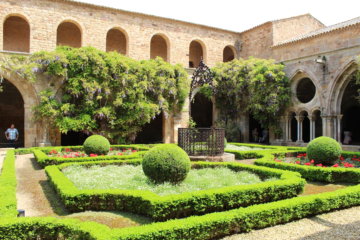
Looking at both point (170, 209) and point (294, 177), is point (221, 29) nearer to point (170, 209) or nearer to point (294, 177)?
point (294, 177)

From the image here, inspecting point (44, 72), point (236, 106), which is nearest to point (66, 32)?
point (44, 72)

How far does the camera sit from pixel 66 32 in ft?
68.2

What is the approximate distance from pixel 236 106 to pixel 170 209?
15.9 metres

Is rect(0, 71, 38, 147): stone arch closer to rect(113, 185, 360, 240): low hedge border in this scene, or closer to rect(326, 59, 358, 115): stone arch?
rect(113, 185, 360, 240): low hedge border

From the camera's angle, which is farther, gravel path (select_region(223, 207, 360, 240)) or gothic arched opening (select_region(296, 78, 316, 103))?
gothic arched opening (select_region(296, 78, 316, 103))

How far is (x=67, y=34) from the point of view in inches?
820

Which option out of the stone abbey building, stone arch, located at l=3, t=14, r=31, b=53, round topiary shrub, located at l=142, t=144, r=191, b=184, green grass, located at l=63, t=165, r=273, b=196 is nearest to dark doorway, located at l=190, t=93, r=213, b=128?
the stone abbey building

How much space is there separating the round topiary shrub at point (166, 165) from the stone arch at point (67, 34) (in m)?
17.2

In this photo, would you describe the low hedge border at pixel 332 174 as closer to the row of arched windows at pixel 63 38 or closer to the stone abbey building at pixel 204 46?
the stone abbey building at pixel 204 46

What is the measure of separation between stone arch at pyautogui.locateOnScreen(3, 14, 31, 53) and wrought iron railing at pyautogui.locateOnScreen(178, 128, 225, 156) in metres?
14.3

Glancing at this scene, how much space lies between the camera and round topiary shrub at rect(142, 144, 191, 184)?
612 cm

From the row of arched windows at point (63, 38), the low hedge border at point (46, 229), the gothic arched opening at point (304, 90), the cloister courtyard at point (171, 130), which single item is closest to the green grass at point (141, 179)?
the cloister courtyard at point (171, 130)

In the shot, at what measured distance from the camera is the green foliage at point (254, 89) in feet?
57.8

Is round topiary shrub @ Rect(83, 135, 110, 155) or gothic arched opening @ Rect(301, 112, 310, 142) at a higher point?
gothic arched opening @ Rect(301, 112, 310, 142)
